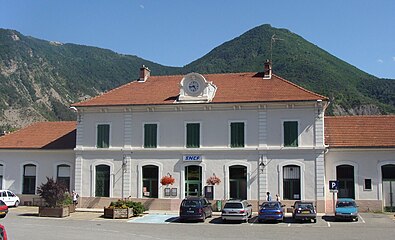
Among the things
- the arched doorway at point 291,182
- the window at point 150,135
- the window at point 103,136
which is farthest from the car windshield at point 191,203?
the window at point 103,136

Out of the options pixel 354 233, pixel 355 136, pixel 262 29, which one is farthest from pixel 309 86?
pixel 354 233

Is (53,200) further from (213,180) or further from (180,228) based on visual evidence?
(213,180)

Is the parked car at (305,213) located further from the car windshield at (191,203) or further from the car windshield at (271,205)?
the car windshield at (191,203)

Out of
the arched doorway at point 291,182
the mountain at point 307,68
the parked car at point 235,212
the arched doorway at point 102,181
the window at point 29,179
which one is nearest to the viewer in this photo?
the parked car at point 235,212

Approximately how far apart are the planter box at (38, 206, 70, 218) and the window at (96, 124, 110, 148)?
248 inches

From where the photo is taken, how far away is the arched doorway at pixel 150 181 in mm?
36375

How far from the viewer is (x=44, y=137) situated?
42375mm

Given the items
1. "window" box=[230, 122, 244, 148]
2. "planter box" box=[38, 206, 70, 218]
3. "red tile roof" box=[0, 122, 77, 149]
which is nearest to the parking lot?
"planter box" box=[38, 206, 70, 218]

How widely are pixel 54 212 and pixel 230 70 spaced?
3253 inches

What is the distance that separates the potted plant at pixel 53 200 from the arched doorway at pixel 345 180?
18.6m

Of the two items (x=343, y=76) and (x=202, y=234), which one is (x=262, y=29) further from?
(x=202, y=234)

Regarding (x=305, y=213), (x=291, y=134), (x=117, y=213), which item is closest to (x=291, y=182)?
(x=291, y=134)

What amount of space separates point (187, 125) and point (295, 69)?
70.7 m

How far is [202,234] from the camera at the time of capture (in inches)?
925
